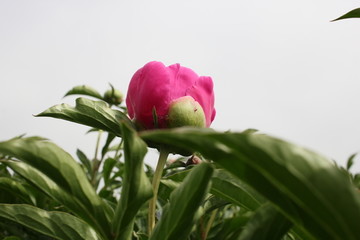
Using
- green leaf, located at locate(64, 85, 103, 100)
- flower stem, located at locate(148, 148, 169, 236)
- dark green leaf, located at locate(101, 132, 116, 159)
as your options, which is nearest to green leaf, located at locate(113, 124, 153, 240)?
flower stem, located at locate(148, 148, 169, 236)

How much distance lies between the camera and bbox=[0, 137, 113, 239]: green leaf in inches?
15.9

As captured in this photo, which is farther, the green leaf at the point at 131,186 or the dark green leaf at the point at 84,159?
the dark green leaf at the point at 84,159

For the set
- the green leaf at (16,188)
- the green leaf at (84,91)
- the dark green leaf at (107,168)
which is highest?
the green leaf at (84,91)

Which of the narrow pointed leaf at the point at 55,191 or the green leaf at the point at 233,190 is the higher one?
the narrow pointed leaf at the point at 55,191

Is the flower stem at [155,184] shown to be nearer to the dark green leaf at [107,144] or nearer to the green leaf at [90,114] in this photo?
the green leaf at [90,114]

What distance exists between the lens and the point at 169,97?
0.67 metres

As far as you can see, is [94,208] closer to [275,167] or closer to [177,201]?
[177,201]

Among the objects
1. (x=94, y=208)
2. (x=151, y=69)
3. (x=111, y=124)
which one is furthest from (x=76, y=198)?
(x=151, y=69)

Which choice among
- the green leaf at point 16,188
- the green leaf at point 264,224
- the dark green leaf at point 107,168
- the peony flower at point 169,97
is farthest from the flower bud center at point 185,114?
the dark green leaf at point 107,168

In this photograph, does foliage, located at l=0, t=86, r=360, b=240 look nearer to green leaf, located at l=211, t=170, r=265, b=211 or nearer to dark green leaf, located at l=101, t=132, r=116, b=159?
green leaf, located at l=211, t=170, r=265, b=211

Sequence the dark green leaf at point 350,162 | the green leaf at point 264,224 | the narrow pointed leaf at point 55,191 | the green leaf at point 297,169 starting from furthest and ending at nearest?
the dark green leaf at point 350,162 < the narrow pointed leaf at point 55,191 < the green leaf at point 264,224 < the green leaf at point 297,169

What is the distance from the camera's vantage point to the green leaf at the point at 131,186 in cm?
43

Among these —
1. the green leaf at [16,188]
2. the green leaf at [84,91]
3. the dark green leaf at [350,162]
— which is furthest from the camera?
the dark green leaf at [350,162]

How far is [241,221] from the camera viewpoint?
59cm
